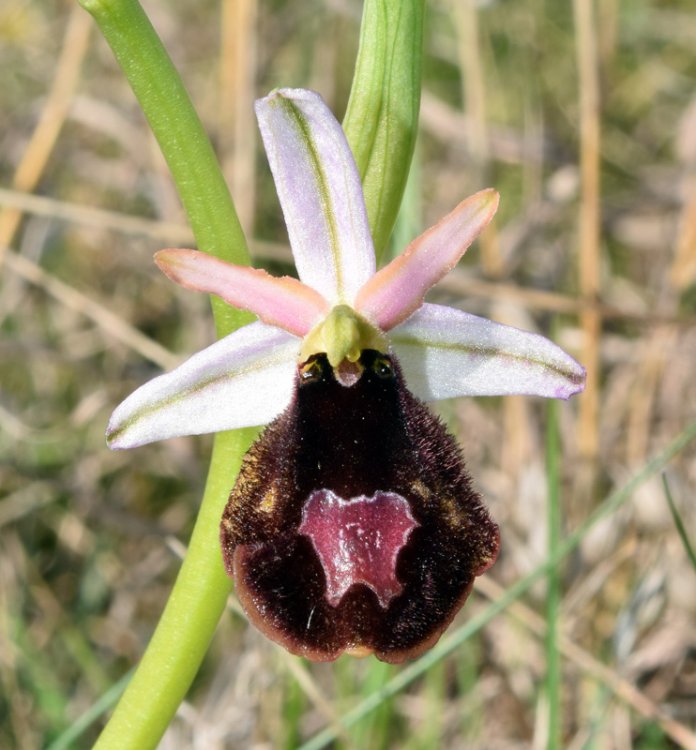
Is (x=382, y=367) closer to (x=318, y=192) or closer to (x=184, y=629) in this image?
(x=318, y=192)

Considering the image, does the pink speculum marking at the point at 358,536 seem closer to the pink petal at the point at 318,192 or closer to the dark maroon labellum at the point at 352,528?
the dark maroon labellum at the point at 352,528

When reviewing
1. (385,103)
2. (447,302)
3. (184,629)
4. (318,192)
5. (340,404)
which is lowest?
(184,629)

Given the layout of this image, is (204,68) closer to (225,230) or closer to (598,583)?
(598,583)

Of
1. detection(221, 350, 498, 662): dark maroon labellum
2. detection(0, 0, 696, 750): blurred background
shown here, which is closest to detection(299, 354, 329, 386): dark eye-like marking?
detection(221, 350, 498, 662): dark maroon labellum

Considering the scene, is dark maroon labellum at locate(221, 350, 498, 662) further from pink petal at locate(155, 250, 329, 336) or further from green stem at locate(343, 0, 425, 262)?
green stem at locate(343, 0, 425, 262)

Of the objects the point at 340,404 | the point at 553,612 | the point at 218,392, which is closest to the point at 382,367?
the point at 340,404

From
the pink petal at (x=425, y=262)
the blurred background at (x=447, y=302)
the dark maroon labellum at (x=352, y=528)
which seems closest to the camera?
the dark maroon labellum at (x=352, y=528)

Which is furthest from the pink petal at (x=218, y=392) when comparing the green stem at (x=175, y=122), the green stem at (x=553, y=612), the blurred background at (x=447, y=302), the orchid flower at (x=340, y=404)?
the green stem at (x=553, y=612)
